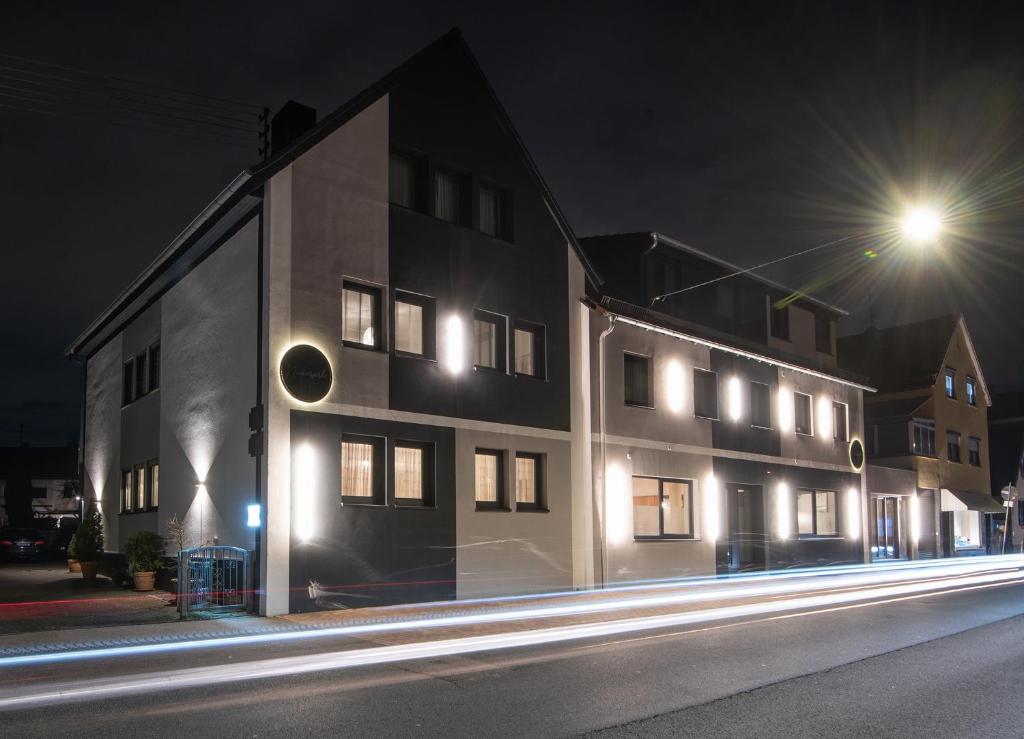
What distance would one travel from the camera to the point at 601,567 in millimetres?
20609

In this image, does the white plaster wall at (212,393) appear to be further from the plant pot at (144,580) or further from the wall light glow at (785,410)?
the wall light glow at (785,410)

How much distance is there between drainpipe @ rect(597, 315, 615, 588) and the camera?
67.9ft

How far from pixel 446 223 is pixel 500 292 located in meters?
1.94

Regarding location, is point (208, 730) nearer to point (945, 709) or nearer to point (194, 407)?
point (945, 709)

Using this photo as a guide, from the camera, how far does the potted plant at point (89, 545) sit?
2228cm

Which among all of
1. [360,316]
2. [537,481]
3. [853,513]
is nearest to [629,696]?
[360,316]

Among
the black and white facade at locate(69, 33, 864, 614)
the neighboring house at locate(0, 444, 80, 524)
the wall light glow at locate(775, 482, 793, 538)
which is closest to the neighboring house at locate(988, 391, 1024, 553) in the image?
the wall light glow at locate(775, 482, 793, 538)

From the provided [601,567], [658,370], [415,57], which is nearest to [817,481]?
[658,370]

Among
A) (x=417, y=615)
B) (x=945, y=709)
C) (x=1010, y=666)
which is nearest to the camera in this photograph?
(x=945, y=709)

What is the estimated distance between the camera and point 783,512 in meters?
27.6

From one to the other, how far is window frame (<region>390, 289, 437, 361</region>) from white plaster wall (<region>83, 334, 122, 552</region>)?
412 inches

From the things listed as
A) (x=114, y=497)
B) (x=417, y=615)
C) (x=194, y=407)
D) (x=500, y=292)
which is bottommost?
(x=417, y=615)

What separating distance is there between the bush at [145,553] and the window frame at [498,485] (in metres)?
6.54

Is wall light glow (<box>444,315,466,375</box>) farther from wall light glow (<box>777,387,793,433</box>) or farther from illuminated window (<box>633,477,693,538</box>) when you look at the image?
wall light glow (<box>777,387,793,433</box>)
